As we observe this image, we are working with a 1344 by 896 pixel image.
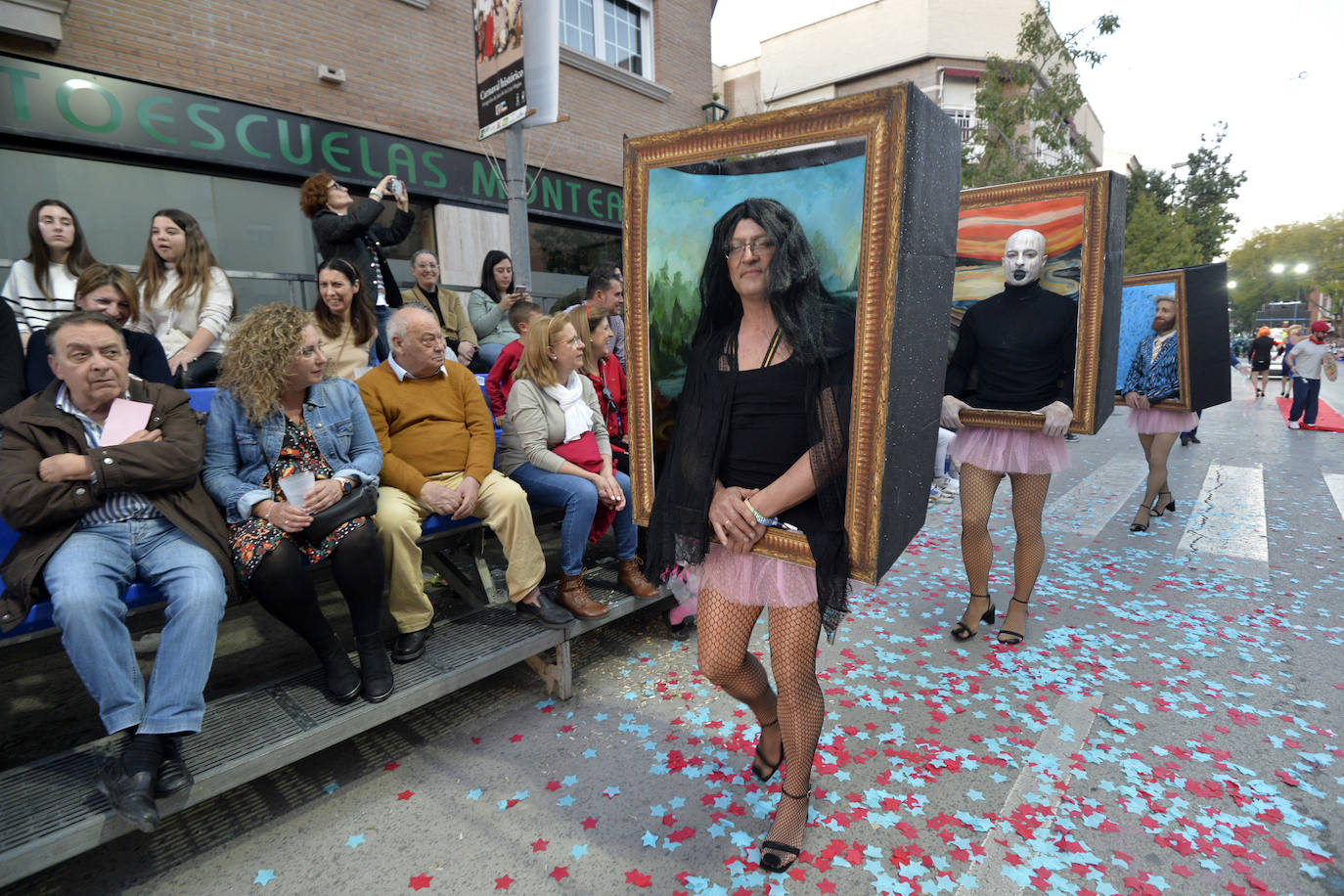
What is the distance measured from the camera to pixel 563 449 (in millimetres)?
3959

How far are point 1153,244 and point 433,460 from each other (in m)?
23.3

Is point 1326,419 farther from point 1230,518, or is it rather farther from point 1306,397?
point 1230,518

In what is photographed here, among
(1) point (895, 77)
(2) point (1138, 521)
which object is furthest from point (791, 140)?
(1) point (895, 77)

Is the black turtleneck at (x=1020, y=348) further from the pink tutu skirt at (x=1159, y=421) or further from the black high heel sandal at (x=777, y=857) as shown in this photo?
the pink tutu skirt at (x=1159, y=421)

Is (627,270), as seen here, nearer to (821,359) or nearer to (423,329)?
(821,359)

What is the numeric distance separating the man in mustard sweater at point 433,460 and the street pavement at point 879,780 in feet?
2.13

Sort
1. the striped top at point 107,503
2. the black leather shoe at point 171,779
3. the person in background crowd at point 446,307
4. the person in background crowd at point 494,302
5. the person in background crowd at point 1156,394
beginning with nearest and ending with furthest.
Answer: the black leather shoe at point 171,779
the striped top at point 107,503
the person in background crowd at point 446,307
the person in background crowd at point 1156,394
the person in background crowd at point 494,302

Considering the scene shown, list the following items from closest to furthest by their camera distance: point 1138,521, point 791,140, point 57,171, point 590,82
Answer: point 791,140, point 1138,521, point 57,171, point 590,82

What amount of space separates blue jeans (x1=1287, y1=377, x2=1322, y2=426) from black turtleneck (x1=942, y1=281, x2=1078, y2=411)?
12574mm

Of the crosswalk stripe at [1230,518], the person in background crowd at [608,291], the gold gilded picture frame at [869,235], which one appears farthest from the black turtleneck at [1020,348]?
the crosswalk stripe at [1230,518]

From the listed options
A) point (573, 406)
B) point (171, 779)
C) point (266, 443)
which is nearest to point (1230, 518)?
point (573, 406)

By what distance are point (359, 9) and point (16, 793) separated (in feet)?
31.2

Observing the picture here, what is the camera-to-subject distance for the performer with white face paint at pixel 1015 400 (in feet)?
12.5

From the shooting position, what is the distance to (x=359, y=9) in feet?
28.9
